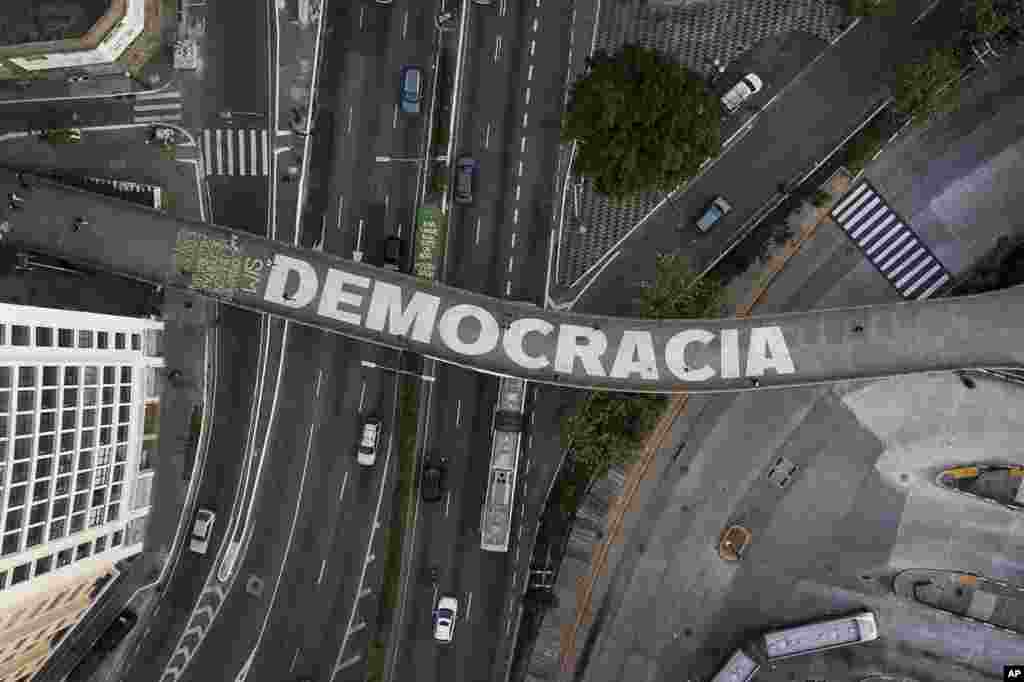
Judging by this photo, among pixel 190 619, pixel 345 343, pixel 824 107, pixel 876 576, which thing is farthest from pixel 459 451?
pixel 824 107

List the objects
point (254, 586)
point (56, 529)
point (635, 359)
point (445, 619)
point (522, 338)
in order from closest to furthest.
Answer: point (56, 529) < point (635, 359) < point (522, 338) < point (445, 619) < point (254, 586)

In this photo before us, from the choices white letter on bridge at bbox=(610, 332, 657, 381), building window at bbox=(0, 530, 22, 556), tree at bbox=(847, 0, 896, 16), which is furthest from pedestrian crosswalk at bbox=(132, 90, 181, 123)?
tree at bbox=(847, 0, 896, 16)

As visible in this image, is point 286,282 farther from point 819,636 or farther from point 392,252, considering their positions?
point 819,636

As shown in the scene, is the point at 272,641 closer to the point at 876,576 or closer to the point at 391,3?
the point at 876,576

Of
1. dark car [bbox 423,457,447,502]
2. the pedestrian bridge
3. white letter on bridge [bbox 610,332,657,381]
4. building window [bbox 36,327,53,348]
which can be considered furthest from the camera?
dark car [bbox 423,457,447,502]

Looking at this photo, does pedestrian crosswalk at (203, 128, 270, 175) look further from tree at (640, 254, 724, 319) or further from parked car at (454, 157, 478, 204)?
tree at (640, 254, 724, 319)

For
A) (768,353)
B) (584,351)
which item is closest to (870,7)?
(768,353)
